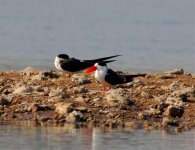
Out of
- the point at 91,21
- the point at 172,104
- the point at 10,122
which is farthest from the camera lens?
the point at 91,21

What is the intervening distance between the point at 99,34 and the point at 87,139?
1503 centimetres

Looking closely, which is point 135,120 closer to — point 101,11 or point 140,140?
point 140,140

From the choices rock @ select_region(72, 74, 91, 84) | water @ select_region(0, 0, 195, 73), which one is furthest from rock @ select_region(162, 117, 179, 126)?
water @ select_region(0, 0, 195, 73)

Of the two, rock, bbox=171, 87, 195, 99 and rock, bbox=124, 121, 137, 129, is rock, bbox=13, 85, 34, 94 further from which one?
rock, bbox=171, 87, 195, 99

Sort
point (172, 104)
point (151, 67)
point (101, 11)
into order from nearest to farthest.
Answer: point (172, 104) < point (151, 67) < point (101, 11)

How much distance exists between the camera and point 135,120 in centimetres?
1111

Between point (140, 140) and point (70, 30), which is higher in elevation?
point (70, 30)

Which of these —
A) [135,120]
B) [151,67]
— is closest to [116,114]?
[135,120]

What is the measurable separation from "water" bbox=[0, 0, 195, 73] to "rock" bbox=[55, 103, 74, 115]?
6250mm

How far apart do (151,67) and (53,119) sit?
7.64 metres

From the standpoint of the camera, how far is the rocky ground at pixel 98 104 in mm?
10938

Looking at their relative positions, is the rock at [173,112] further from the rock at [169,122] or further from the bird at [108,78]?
the bird at [108,78]

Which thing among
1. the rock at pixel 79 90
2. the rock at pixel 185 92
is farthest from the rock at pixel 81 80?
the rock at pixel 185 92

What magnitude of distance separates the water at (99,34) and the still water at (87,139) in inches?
284
